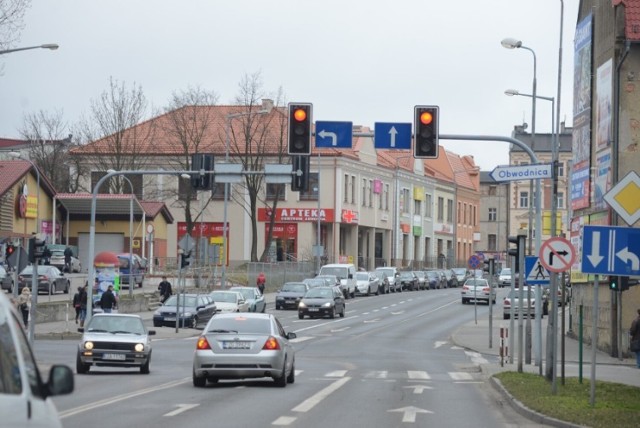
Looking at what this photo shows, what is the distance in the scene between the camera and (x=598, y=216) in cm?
4041

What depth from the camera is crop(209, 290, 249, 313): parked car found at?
5118cm

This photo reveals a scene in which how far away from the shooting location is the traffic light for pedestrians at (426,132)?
78.7 ft

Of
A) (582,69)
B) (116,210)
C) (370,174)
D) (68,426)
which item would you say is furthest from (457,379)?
(370,174)

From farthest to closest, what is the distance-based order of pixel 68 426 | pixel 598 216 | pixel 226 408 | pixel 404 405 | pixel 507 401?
1. pixel 598 216
2. pixel 507 401
3. pixel 404 405
4. pixel 226 408
5. pixel 68 426

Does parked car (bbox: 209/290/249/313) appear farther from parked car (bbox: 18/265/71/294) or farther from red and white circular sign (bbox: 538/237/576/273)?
red and white circular sign (bbox: 538/237/576/273)

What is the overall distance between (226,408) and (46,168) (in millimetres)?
80877

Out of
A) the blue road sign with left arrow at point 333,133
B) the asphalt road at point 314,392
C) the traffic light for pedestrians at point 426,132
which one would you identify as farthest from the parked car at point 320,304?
the traffic light for pedestrians at point 426,132

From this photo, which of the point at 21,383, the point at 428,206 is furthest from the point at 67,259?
the point at 21,383

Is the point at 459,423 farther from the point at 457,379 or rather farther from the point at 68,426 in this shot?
the point at 457,379

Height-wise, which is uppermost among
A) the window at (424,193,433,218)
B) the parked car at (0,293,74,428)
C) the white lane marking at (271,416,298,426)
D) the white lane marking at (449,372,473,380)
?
the window at (424,193,433,218)

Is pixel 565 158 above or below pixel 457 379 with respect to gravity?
above

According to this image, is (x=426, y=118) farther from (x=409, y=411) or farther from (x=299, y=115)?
(x=409, y=411)

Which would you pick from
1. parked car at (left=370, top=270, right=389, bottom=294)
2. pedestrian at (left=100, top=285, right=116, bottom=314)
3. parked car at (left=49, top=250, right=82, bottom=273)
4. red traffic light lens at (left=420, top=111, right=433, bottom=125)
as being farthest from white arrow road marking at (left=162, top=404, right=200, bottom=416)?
parked car at (left=370, top=270, right=389, bottom=294)

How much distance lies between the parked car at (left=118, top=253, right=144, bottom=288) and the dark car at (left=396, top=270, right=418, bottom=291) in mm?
27984
